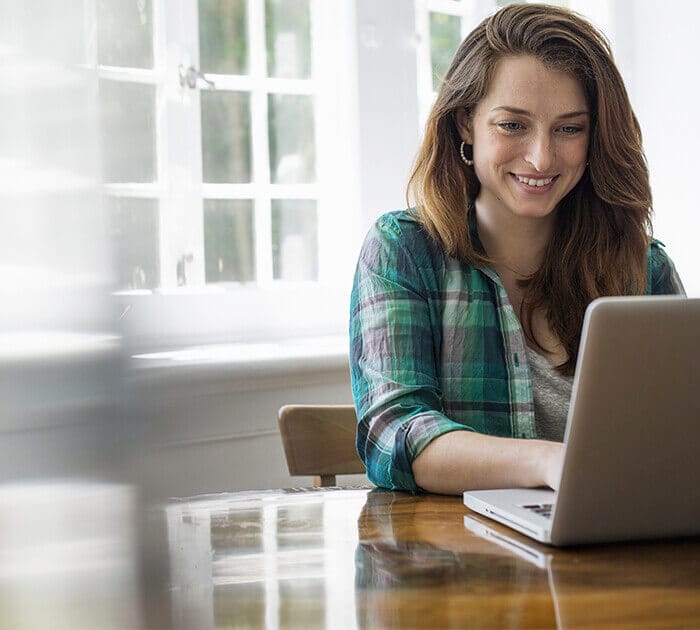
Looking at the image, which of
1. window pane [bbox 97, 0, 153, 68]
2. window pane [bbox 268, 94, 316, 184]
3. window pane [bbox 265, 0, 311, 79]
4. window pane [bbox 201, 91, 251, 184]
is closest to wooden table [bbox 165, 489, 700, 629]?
window pane [bbox 97, 0, 153, 68]

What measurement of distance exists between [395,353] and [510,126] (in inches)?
17.7

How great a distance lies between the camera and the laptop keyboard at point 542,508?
1057 millimetres

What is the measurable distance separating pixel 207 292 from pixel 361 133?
0.58 m

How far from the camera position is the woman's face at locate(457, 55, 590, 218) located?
1676mm

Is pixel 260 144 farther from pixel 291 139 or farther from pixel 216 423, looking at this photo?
pixel 216 423

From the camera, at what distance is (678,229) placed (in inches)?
123

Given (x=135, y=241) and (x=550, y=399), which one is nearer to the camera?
(x=550, y=399)

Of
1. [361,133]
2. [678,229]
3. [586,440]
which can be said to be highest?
[361,133]

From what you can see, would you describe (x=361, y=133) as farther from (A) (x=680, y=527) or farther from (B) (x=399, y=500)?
(A) (x=680, y=527)

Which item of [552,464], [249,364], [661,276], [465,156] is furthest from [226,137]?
[552,464]

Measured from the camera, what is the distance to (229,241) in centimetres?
251

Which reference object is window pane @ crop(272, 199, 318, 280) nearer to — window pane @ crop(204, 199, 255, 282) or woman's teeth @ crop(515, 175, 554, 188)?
window pane @ crop(204, 199, 255, 282)

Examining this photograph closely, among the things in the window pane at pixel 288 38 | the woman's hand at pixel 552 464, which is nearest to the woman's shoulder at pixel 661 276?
the woman's hand at pixel 552 464

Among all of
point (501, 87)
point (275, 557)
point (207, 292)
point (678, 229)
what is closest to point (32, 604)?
point (275, 557)
